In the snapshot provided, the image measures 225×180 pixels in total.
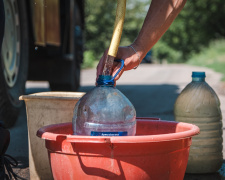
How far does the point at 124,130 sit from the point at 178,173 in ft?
1.06

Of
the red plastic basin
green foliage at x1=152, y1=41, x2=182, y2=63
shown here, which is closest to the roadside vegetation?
green foliage at x1=152, y1=41, x2=182, y2=63

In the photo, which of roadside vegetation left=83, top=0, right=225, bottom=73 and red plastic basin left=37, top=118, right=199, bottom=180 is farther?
roadside vegetation left=83, top=0, right=225, bottom=73

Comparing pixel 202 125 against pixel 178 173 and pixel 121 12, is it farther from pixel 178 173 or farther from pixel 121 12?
pixel 121 12

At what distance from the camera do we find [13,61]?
4.16 metres

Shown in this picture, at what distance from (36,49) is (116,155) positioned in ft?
4.85

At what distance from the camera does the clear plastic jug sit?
193 cm

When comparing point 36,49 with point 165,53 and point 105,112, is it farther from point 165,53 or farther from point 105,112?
point 165,53

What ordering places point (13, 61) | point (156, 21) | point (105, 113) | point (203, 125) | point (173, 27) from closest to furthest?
point (105, 113) → point (156, 21) → point (203, 125) → point (13, 61) → point (173, 27)

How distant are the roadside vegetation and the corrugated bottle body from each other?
2177 centimetres

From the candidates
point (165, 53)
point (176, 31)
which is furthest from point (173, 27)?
point (165, 53)

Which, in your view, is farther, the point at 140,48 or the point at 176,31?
the point at 176,31

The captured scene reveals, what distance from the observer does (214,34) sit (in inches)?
1486

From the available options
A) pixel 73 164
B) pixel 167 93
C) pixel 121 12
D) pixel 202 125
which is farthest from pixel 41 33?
pixel 167 93

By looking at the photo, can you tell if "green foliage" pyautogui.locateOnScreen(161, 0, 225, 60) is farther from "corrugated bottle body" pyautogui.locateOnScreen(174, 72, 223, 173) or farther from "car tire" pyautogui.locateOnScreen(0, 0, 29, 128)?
"corrugated bottle body" pyautogui.locateOnScreen(174, 72, 223, 173)
